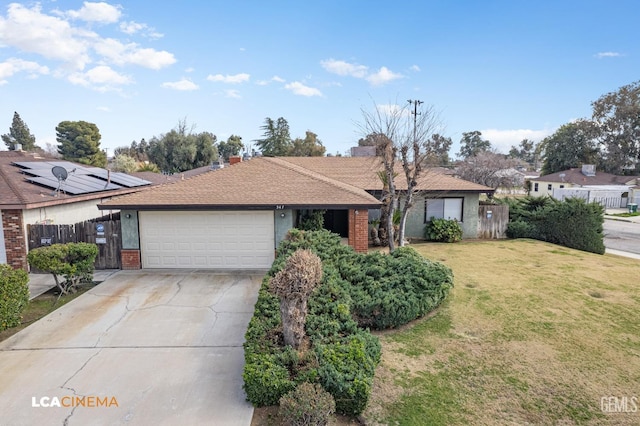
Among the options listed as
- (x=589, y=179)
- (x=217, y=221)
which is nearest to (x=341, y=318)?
(x=217, y=221)

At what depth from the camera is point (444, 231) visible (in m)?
16.0

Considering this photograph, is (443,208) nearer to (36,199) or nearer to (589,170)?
(36,199)

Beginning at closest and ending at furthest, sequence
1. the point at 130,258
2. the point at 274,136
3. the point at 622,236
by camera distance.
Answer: the point at 130,258
the point at 622,236
the point at 274,136

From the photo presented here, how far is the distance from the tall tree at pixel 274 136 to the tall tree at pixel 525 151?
2815 inches

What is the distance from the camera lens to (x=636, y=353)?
6.15m

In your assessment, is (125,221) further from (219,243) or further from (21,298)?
(21,298)

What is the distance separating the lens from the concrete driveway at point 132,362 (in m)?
4.52

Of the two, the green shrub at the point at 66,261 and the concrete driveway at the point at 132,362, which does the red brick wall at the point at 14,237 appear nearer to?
the green shrub at the point at 66,261

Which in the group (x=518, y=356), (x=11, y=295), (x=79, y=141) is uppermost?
(x=79, y=141)

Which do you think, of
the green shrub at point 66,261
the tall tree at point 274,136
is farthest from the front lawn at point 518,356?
the tall tree at point 274,136

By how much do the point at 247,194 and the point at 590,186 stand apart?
41003mm

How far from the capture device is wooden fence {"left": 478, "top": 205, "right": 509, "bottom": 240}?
56.0 feet

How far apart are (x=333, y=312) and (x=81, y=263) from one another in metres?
6.92

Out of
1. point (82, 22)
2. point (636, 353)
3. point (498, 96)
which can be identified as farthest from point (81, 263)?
point (498, 96)
